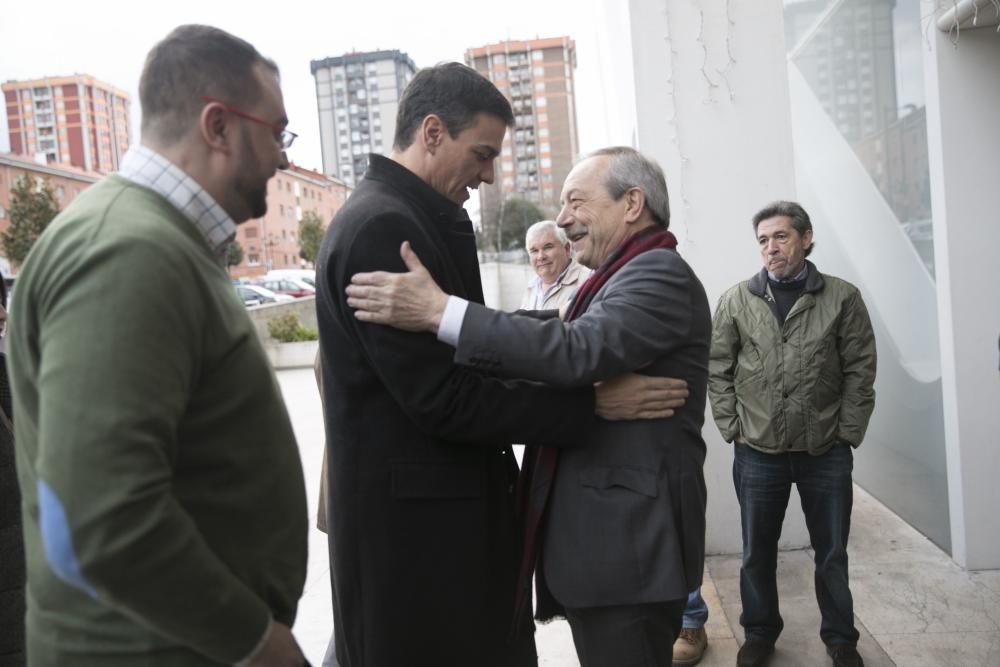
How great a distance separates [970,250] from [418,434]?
3315mm

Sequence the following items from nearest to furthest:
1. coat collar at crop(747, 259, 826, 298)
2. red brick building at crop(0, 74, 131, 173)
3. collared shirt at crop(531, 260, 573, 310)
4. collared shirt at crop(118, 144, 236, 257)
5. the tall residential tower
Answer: collared shirt at crop(118, 144, 236, 257) → coat collar at crop(747, 259, 826, 298) → collared shirt at crop(531, 260, 573, 310) → the tall residential tower → red brick building at crop(0, 74, 131, 173)

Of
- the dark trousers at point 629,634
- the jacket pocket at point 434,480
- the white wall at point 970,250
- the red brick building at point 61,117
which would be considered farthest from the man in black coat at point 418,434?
the red brick building at point 61,117

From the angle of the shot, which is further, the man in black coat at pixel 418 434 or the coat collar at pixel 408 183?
the coat collar at pixel 408 183

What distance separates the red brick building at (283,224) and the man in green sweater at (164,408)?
71.4 m

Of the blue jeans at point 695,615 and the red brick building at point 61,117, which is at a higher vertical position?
the red brick building at point 61,117

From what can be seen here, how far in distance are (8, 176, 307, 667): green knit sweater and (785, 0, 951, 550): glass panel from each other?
433 centimetres

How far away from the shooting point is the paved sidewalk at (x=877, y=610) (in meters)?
3.59

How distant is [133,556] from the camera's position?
3.63 feet

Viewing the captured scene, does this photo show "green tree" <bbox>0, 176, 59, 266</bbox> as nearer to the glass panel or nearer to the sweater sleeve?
the glass panel

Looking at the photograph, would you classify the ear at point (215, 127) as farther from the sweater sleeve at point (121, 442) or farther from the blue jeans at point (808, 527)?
the blue jeans at point (808, 527)

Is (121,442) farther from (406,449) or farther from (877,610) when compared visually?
(877,610)

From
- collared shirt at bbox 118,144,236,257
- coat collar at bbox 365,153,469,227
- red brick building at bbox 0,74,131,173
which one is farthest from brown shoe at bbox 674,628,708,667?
red brick building at bbox 0,74,131,173

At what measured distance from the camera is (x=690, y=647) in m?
3.64

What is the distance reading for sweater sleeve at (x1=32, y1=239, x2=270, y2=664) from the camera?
42.9 inches
